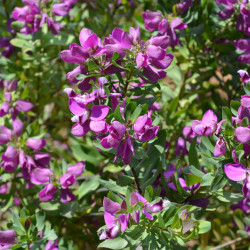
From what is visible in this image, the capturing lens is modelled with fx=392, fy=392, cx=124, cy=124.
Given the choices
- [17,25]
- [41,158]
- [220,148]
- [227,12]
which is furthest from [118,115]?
[17,25]

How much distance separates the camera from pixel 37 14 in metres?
1.46

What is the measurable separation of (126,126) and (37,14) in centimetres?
75

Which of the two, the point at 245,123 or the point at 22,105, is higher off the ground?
the point at 245,123

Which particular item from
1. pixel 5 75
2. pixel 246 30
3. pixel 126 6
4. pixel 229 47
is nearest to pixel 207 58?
pixel 229 47

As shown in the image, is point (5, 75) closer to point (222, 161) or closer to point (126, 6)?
point (126, 6)

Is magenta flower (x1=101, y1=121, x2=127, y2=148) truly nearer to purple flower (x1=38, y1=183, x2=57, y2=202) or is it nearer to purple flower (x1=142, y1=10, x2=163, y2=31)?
purple flower (x1=38, y1=183, x2=57, y2=202)

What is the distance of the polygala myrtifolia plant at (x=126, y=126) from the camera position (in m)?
0.93

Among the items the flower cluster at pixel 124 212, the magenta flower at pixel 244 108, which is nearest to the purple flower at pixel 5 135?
the flower cluster at pixel 124 212

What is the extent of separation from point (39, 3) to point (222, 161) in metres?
0.93

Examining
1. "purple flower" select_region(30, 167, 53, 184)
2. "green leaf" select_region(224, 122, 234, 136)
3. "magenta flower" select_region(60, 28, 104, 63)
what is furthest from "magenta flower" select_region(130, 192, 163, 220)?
"purple flower" select_region(30, 167, 53, 184)

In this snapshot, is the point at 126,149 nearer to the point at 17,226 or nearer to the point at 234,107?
the point at 234,107

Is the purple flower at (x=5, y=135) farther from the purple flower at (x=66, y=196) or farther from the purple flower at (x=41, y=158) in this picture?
the purple flower at (x=66, y=196)

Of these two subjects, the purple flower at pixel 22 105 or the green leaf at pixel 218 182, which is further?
the purple flower at pixel 22 105

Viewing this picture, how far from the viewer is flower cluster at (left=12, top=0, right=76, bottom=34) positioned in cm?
144
